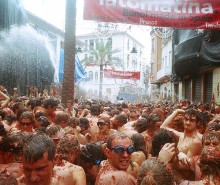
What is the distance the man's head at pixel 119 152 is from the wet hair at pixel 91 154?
84 cm

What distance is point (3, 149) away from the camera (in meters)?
3.82

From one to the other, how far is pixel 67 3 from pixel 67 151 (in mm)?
8506

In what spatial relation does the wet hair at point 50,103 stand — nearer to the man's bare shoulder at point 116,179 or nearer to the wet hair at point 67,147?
the wet hair at point 67,147

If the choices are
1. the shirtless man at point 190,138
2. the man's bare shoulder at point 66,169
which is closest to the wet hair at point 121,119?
the shirtless man at point 190,138

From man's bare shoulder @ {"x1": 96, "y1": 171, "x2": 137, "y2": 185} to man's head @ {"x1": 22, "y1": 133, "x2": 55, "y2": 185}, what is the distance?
1.97ft

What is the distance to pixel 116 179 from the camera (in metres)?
3.22

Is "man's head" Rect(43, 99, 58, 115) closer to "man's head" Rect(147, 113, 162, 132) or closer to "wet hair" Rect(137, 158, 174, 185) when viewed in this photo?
"man's head" Rect(147, 113, 162, 132)

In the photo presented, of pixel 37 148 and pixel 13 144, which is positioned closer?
pixel 37 148

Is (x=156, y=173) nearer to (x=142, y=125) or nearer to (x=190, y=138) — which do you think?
(x=190, y=138)

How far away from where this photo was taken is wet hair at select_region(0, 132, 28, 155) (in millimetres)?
3732

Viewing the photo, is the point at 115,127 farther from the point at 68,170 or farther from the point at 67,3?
the point at 67,3

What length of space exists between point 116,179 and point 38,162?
31.0 inches

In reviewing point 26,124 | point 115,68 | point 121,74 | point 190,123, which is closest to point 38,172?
point 190,123

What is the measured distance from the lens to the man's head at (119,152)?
3434 mm
